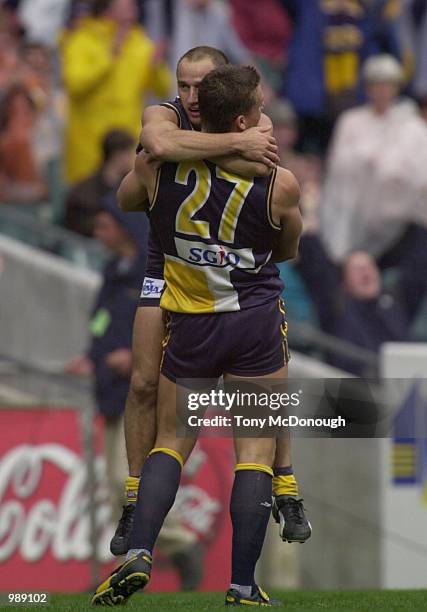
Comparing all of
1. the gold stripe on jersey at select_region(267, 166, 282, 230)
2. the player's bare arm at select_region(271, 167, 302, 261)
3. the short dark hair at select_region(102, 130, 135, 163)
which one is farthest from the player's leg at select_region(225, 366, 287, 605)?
the short dark hair at select_region(102, 130, 135, 163)

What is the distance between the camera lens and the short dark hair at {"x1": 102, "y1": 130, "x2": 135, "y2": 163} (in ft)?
40.1

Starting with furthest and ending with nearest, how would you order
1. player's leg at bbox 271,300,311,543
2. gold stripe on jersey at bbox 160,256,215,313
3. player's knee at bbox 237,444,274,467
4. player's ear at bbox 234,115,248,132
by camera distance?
player's leg at bbox 271,300,311,543 < player's knee at bbox 237,444,274,467 < gold stripe on jersey at bbox 160,256,215,313 < player's ear at bbox 234,115,248,132

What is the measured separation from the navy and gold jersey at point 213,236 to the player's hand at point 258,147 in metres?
0.09

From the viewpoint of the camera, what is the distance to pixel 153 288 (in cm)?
769

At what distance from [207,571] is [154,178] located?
5352 millimetres

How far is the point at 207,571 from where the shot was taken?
11.9m

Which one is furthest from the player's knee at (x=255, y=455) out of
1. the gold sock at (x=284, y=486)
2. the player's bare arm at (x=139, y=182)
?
the player's bare arm at (x=139, y=182)

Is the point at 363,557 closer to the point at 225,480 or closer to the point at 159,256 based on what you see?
the point at 225,480

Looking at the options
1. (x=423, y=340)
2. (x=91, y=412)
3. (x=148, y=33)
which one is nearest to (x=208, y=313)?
(x=91, y=412)

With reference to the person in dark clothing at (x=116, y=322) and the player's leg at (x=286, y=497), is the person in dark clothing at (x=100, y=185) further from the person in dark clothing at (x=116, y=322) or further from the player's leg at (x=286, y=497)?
the player's leg at (x=286, y=497)

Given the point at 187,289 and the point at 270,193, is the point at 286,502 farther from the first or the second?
the point at 270,193

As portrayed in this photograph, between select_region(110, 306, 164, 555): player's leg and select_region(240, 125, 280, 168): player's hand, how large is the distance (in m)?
0.98

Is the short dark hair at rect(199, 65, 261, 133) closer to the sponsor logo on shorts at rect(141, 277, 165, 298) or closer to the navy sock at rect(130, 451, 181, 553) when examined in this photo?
the sponsor logo on shorts at rect(141, 277, 165, 298)

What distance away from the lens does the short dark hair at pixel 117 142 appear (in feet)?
40.1
